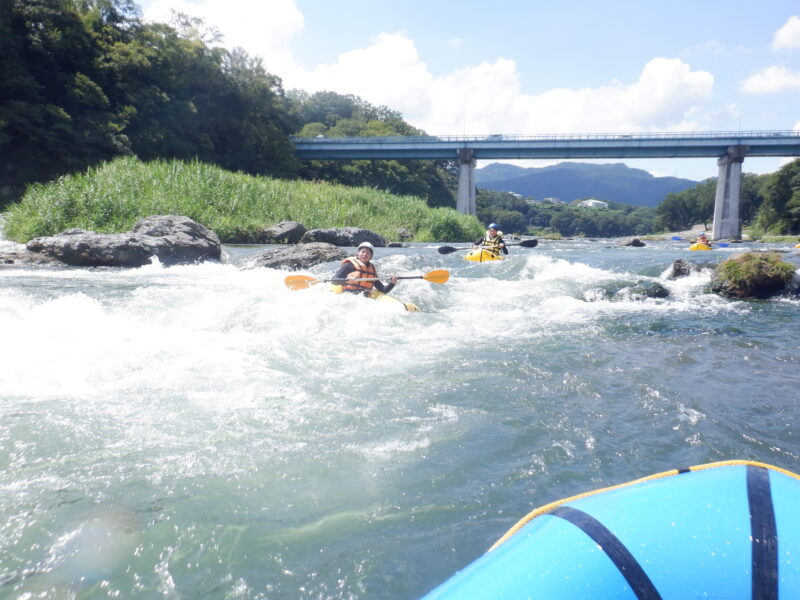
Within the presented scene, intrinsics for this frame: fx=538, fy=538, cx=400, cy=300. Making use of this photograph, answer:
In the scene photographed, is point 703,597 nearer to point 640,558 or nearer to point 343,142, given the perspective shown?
point 640,558

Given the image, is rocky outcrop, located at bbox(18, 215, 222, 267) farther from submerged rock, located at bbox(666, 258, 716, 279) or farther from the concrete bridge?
the concrete bridge

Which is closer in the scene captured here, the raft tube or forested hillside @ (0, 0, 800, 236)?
the raft tube

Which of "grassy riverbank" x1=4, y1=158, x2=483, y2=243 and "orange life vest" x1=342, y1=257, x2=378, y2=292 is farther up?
"grassy riverbank" x1=4, y1=158, x2=483, y2=243

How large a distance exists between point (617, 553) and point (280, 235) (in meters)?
14.5

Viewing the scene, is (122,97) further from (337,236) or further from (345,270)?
(345,270)

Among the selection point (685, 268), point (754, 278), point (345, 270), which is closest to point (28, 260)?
point (345, 270)

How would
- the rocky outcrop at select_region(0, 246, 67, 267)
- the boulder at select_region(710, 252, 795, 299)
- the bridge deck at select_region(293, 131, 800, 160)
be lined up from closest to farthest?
the boulder at select_region(710, 252, 795, 299)
the rocky outcrop at select_region(0, 246, 67, 267)
the bridge deck at select_region(293, 131, 800, 160)

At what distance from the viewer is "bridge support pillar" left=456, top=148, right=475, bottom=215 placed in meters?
39.0

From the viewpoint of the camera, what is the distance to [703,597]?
1.24 metres

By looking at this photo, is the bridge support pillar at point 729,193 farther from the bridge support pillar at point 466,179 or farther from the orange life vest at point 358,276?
the orange life vest at point 358,276

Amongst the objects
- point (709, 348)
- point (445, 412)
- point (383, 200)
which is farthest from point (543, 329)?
point (383, 200)

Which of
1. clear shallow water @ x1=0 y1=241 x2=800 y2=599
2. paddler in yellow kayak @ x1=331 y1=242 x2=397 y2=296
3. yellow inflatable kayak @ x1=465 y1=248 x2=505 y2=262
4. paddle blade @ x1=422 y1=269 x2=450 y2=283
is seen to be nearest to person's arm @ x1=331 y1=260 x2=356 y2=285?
paddler in yellow kayak @ x1=331 y1=242 x2=397 y2=296

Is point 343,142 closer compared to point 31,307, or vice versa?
point 31,307

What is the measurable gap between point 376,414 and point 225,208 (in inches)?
533
